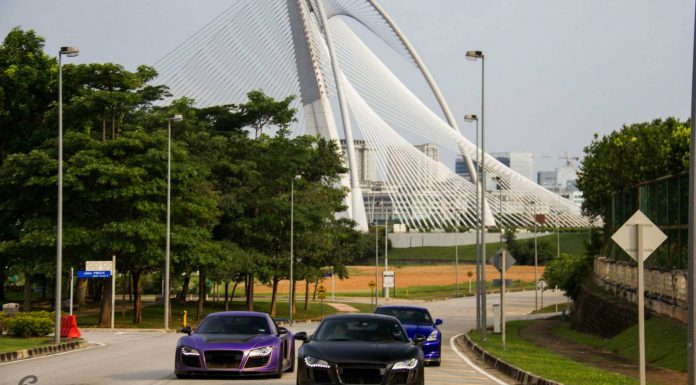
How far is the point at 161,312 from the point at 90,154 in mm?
16677

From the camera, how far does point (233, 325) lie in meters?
20.6

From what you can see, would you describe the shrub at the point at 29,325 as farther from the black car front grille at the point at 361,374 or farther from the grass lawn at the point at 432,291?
the grass lawn at the point at 432,291

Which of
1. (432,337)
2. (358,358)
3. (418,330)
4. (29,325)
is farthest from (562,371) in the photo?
(29,325)

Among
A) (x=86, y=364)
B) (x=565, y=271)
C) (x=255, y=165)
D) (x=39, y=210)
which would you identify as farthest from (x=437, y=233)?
(x=86, y=364)

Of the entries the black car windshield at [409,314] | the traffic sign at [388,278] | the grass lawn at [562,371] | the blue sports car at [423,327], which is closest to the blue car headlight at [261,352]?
the grass lawn at [562,371]

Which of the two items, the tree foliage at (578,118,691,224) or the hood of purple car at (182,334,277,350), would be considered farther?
the tree foliage at (578,118,691,224)

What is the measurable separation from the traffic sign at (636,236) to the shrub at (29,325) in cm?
2186

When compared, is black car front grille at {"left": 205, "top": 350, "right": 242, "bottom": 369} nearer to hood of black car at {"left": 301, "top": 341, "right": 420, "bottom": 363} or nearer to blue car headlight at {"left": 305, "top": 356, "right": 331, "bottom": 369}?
hood of black car at {"left": 301, "top": 341, "right": 420, "bottom": 363}

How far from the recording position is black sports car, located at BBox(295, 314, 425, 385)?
52.6 ft

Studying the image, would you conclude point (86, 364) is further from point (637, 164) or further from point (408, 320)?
point (637, 164)

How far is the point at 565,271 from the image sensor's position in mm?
73688

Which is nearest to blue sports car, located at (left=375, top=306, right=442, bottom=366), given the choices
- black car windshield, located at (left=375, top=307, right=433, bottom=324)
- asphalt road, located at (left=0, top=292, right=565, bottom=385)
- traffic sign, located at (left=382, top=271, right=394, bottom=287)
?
black car windshield, located at (left=375, top=307, right=433, bottom=324)

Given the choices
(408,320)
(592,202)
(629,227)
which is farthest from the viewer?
(592,202)

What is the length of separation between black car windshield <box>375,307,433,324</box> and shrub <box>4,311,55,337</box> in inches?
481
